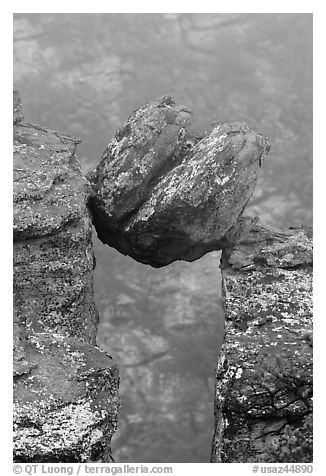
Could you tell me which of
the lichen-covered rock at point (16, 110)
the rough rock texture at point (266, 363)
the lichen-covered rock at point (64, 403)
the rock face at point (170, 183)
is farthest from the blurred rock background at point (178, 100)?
the lichen-covered rock at point (64, 403)

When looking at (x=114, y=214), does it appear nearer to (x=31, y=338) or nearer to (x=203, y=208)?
(x=203, y=208)

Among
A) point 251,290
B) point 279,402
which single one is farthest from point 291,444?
point 251,290

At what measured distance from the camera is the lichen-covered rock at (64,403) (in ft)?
31.5

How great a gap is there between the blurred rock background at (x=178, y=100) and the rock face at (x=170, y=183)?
4307cm

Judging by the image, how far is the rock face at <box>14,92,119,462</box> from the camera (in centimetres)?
967

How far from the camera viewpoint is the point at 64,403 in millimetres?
9781

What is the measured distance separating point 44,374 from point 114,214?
2.66 m

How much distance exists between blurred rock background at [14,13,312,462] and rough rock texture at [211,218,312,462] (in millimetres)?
43415

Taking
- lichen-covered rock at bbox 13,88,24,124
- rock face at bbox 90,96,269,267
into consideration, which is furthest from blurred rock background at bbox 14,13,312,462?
lichen-covered rock at bbox 13,88,24,124

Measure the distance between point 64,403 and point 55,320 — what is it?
131 cm

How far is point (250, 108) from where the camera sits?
234 feet

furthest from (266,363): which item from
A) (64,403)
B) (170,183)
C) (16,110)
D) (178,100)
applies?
(178,100)

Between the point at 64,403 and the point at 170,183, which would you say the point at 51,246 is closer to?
the point at 170,183

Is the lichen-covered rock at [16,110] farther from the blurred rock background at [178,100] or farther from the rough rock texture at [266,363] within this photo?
the blurred rock background at [178,100]
